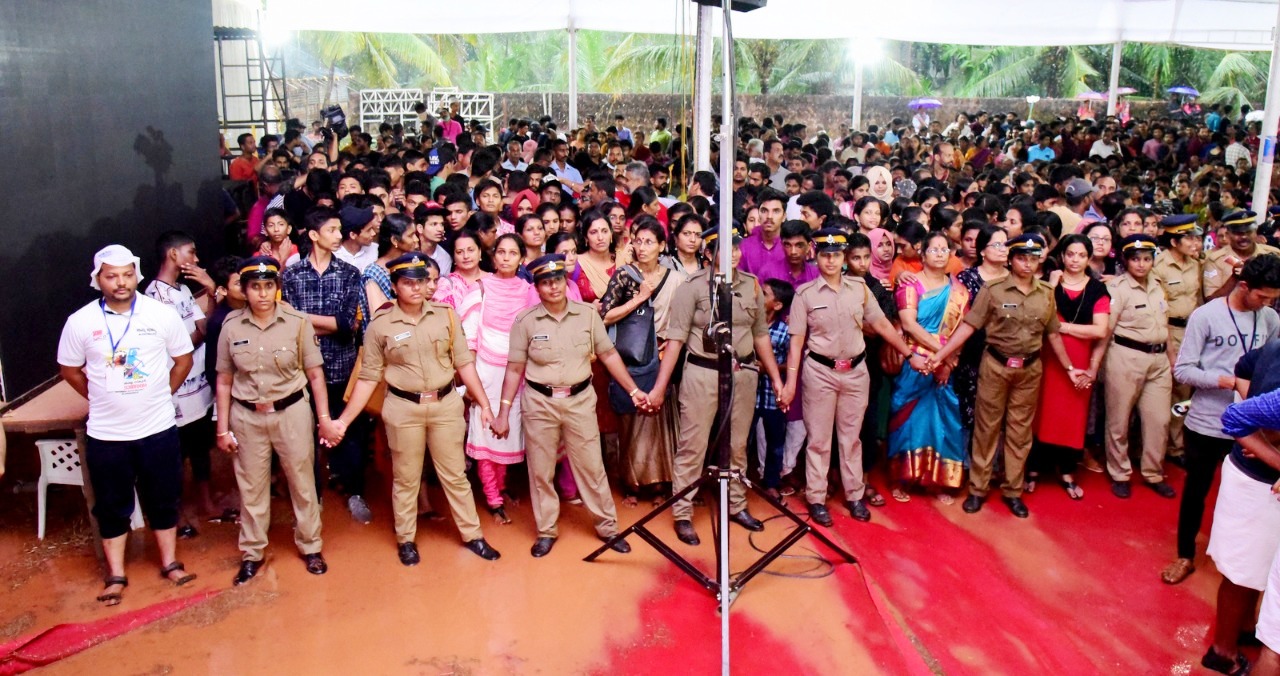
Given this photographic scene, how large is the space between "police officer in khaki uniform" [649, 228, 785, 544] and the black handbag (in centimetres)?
18

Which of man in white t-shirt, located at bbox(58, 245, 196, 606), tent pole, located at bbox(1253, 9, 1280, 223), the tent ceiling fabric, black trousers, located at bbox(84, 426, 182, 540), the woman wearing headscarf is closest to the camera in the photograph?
man in white t-shirt, located at bbox(58, 245, 196, 606)

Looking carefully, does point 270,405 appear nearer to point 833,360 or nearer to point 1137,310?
point 833,360

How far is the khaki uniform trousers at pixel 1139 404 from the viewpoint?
5.82 meters

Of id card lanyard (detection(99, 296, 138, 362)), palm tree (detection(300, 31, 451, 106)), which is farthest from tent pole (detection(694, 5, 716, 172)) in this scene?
palm tree (detection(300, 31, 451, 106))

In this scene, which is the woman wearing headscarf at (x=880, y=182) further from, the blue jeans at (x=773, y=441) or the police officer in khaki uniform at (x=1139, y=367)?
the blue jeans at (x=773, y=441)

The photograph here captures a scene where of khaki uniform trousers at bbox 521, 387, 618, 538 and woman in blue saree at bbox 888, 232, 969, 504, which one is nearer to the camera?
khaki uniform trousers at bbox 521, 387, 618, 538

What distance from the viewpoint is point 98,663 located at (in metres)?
4.19

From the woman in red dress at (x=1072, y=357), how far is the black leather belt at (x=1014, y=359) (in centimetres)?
32

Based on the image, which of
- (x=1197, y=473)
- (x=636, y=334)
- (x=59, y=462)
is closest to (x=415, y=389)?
(x=636, y=334)

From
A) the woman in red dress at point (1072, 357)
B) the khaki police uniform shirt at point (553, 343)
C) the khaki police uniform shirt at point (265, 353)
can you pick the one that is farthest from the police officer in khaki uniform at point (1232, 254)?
the khaki police uniform shirt at point (265, 353)

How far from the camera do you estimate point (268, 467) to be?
4824mm

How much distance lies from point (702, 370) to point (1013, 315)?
5.72 feet

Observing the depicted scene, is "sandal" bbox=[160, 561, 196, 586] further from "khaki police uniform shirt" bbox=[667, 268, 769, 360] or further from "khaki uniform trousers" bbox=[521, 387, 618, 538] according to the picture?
"khaki police uniform shirt" bbox=[667, 268, 769, 360]

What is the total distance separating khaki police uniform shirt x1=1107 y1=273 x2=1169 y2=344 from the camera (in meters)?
5.76
